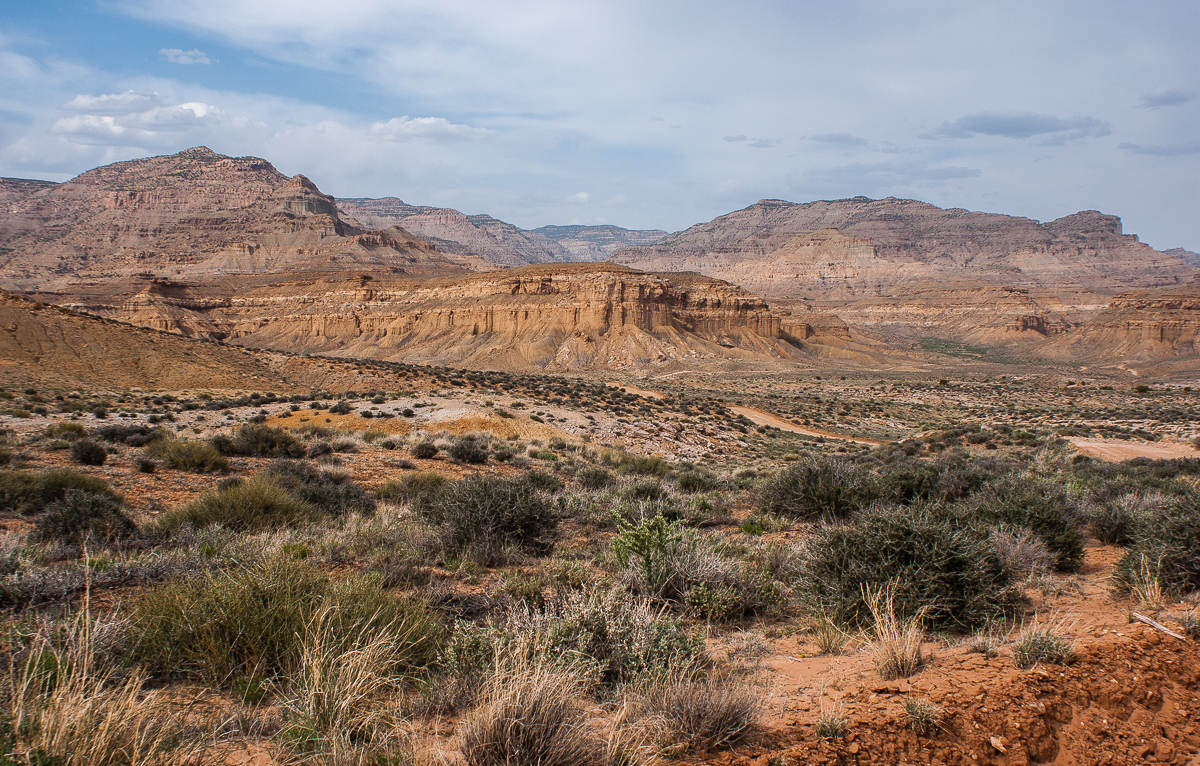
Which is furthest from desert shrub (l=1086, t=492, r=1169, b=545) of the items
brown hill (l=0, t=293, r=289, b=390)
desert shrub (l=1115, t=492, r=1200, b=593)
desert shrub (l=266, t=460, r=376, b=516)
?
brown hill (l=0, t=293, r=289, b=390)

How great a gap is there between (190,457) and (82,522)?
553cm

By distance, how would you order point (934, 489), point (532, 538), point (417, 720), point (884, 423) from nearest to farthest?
point (417, 720) → point (532, 538) → point (934, 489) → point (884, 423)

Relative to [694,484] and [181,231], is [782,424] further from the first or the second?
[181,231]

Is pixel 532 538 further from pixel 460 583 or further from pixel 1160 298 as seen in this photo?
pixel 1160 298

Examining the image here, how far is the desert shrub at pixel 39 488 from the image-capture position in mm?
7508

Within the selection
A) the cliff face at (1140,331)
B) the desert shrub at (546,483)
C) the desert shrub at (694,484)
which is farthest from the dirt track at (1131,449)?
the cliff face at (1140,331)

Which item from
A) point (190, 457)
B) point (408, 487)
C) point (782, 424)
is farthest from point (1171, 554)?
point (782, 424)

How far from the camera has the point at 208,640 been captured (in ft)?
11.1

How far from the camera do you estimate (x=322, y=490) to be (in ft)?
29.5

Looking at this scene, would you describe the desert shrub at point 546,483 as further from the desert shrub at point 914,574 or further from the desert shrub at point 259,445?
the desert shrub at point 914,574

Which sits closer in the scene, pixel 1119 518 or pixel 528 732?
pixel 528 732

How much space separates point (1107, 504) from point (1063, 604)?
4.29m

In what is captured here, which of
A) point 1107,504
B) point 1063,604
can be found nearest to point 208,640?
point 1063,604

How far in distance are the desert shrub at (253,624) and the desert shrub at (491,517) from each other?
2514 millimetres
